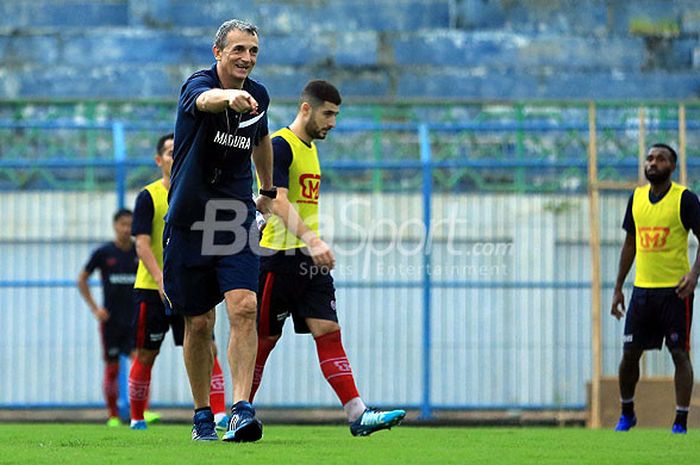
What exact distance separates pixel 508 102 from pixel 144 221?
6055 millimetres

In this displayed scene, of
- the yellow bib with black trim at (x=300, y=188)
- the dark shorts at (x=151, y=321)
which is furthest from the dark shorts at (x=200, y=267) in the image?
the dark shorts at (x=151, y=321)

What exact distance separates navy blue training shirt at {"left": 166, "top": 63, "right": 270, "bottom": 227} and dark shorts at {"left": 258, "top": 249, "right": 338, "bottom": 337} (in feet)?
3.62

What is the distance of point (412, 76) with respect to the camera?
733 inches

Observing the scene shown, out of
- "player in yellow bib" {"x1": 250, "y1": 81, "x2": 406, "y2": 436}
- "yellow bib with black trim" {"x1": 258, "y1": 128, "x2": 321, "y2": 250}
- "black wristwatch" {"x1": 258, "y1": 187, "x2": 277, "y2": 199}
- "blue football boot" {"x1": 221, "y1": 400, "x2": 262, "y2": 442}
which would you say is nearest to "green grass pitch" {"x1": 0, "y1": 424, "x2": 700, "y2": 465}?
"blue football boot" {"x1": 221, "y1": 400, "x2": 262, "y2": 442}

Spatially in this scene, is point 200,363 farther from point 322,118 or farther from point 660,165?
point 660,165

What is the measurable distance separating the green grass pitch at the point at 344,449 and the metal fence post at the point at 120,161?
5.65m

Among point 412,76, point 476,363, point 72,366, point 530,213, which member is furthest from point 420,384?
point 412,76

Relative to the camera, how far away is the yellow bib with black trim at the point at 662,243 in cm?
1085

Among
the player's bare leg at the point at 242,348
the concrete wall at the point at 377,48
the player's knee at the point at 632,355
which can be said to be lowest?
the player's knee at the point at 632,355

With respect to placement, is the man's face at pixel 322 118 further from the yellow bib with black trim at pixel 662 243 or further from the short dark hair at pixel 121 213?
the short dark hair at pixel 121 213

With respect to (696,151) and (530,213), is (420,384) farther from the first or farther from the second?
(696,151)

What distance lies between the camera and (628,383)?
11180mm

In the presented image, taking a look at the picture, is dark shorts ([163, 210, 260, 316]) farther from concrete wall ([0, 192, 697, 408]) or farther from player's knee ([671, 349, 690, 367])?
concrete wall ([0, 192, 697, 408])

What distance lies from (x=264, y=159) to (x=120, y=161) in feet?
23.5
